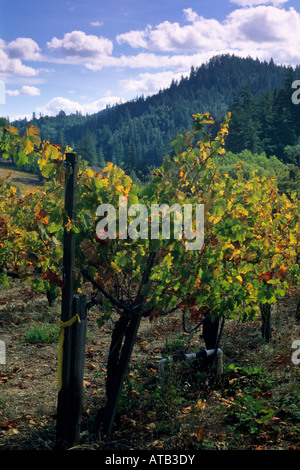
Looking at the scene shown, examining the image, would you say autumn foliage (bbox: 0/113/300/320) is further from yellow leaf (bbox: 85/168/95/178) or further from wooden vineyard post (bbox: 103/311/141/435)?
wooden vineyard post (bbox: 103/311/141/435)

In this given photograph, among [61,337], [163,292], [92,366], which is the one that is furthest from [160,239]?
[92,366]

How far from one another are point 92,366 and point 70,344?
364 cm

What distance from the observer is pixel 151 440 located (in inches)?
199

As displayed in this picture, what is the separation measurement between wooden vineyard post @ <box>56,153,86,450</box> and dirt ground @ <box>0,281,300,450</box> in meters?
0.25

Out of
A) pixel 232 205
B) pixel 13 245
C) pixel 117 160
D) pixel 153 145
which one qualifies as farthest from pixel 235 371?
pixel 153 145

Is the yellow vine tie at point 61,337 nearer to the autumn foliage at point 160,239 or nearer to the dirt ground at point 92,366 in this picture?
the autumn foliage at point 160,239

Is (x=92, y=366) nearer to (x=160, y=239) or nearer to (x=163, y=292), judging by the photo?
(x=163, y=292)

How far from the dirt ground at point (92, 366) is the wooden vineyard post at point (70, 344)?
25 centimetres

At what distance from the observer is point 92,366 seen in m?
7.98

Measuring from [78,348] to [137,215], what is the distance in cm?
147

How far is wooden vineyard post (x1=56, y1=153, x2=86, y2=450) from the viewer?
4312 mm

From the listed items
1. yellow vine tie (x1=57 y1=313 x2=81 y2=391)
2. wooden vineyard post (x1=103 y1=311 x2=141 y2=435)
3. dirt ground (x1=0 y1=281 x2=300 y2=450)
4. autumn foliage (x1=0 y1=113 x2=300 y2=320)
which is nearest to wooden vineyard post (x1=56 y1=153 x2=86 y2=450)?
yellow vine tie (x1=57 y1=313 x2=81 y2=391)

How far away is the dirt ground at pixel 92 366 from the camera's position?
5.14m
